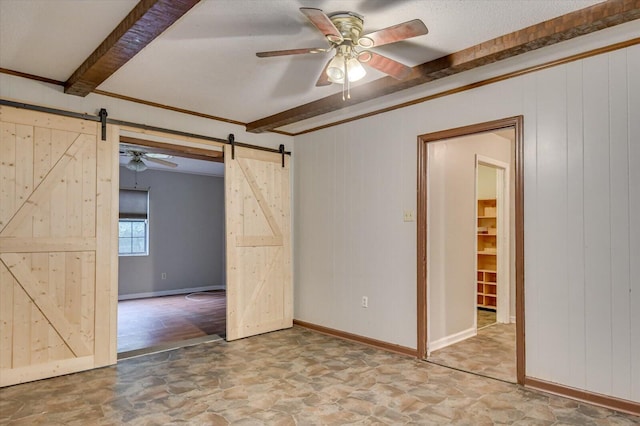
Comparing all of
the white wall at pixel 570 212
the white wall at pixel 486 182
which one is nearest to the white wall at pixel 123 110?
the white wall at pixel 570 212

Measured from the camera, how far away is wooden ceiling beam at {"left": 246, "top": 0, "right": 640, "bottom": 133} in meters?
2.21

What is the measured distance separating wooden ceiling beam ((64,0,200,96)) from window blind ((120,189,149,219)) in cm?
471

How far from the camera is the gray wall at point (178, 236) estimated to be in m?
7.86

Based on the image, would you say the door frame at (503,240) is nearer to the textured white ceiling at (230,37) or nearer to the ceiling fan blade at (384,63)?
the textured white ceiling at (230,37)

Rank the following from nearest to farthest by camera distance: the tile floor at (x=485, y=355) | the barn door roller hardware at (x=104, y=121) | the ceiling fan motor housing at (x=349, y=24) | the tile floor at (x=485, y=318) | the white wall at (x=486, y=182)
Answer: the ceiling fan motor housing at (x=349, y=24)
the barn door roller hardware at (x=104, y=121)
the tile floor at (x=485, y=355)
the tile floor at (x=485, y=318)
the white wall at (x=486, y=182)

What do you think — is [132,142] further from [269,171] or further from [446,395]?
[446,395]

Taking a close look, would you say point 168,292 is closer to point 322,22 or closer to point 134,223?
point 134,223

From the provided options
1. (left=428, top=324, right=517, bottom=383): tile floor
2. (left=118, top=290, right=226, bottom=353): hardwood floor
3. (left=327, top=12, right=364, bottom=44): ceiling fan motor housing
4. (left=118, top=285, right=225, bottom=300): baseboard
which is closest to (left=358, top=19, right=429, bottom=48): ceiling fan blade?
(left=327, top=12, right=364, bottom=44): ceiling fan motor housing

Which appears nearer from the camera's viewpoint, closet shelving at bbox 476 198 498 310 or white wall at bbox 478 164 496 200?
closet shelving at bbox 476 198 498 310

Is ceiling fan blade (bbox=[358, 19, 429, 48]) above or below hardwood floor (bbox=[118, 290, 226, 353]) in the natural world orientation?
above

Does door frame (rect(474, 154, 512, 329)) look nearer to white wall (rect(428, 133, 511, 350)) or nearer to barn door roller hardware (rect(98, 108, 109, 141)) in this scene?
white wall (rect(428, 133, 511, 350))

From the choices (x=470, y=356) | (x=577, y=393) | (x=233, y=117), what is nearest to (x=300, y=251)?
(x=233, y=117)

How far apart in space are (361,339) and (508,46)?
125 inches

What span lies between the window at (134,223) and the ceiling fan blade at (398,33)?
682 cm
